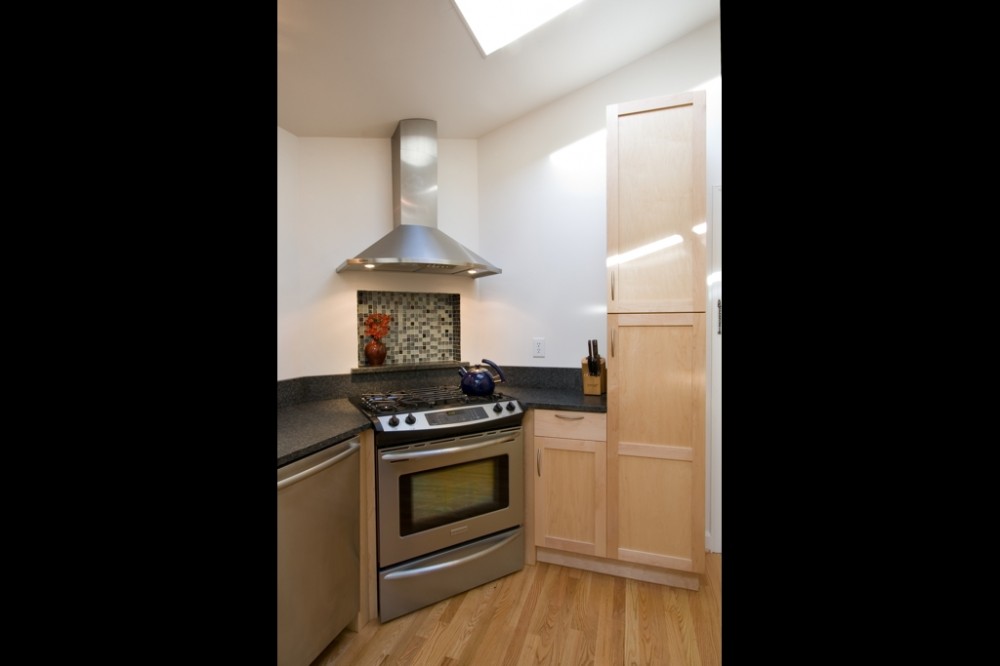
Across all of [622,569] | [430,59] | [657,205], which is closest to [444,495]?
[622,569]

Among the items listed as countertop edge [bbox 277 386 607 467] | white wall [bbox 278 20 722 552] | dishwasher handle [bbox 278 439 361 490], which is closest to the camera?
dishwasher handle [bbox 278 439 361 490]

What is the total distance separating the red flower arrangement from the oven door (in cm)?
79

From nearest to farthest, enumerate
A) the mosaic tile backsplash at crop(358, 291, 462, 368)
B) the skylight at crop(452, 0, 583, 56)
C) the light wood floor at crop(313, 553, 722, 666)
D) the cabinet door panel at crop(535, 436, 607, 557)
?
1. the light wood floor at crop(313, 553, 722, 666)
2. the skylight at crop(452, 0, 583, 56)
3. the cabinet door panel at crop(535, 436, 607, 557)
4. the mosaic tile backsplash at crop(358, 291, 462, 368)

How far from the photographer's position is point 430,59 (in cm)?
185

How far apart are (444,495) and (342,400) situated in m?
0.79

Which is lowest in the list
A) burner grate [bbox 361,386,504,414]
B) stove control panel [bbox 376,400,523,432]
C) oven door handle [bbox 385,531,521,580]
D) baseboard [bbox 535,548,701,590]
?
baseboard [bbox 535,548,701,590]

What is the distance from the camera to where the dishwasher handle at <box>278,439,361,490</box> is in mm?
1314

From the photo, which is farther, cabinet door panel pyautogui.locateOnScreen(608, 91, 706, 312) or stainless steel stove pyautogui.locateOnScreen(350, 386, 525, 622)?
cabinet door panel pyautogui.locateOnScreen(608, 91, 706, 312)

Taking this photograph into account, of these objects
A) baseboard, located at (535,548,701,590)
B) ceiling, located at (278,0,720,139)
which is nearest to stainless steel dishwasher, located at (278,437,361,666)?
baseboard, located at (535,548,701,590)

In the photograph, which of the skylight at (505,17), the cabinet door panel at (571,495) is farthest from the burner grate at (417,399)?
the skylight at (505,17)

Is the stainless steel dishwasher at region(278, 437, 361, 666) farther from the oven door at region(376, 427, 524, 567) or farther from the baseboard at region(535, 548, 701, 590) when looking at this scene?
the baseboard at region(535, 548, 701, 590)
